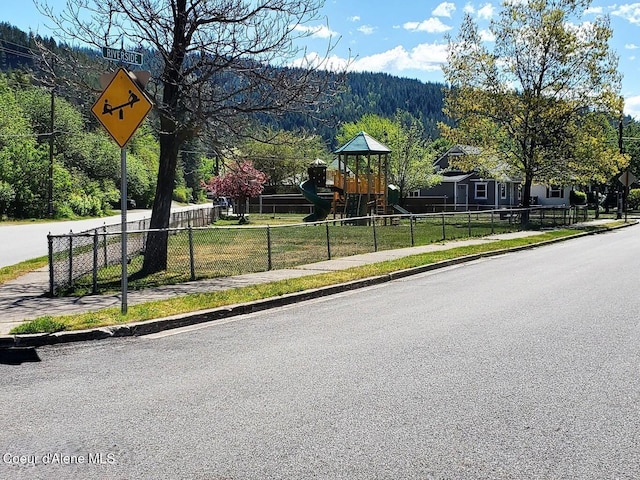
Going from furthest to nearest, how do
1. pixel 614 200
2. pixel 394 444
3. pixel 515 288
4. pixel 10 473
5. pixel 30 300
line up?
1. pixel 614 200
2. pixel 515 288
3. pixel 30 300
4. pixel 394 444
5. pixel 10 473

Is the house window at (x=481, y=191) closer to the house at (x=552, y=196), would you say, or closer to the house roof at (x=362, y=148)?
the house at (x=552, y=196)

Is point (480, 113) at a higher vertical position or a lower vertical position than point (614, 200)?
higher

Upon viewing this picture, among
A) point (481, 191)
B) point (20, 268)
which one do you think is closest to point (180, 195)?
point (481, 191)

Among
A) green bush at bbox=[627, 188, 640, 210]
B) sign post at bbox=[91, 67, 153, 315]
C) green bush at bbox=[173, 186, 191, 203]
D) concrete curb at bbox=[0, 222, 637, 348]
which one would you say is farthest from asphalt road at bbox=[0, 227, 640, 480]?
green bush at bbox=[173, 186, 191, 203]

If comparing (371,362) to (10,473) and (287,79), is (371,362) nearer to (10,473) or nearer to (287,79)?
(10,473)

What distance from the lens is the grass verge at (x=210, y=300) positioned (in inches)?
332

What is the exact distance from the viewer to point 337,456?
433 cm

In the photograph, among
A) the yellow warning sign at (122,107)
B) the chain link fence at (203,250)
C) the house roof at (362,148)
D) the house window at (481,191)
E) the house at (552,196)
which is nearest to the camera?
the yellow warning sign at (122,107)

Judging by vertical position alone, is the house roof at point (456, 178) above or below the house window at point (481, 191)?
above

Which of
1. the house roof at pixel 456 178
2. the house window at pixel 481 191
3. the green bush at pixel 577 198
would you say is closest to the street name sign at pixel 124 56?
the house roof at pixel 456 178

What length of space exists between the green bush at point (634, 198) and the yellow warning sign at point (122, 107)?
61992 millimetres

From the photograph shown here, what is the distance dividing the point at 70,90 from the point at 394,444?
12326mm

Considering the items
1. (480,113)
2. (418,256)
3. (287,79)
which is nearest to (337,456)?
(287,79)

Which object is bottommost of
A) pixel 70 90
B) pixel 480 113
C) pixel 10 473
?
pixel 10 473
